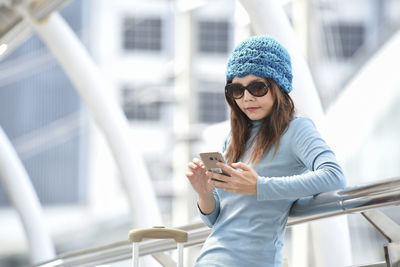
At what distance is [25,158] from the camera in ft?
123

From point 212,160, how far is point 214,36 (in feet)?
82.5

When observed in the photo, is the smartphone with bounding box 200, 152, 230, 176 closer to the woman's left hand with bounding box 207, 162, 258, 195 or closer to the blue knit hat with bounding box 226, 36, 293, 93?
the woman's left hand with bounding box 207, 162, 258, 195

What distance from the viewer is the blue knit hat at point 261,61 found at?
2.15 m

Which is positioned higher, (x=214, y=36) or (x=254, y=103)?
(x=214, y=36)

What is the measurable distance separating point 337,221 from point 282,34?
0.91m

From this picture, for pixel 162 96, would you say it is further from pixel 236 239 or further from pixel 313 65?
pixel 236 239

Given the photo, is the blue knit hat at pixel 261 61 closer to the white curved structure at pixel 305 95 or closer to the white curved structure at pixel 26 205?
the white curved structure at pixel 305 95

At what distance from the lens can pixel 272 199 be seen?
201 cm

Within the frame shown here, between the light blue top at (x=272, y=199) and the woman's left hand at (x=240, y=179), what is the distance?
0.02 m

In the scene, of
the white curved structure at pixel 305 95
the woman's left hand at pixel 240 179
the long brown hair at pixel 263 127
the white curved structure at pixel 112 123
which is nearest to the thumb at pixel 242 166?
the woman's left hand at pixel 240 179

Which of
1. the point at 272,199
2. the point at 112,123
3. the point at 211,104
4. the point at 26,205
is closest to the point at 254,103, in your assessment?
the point at 272,199

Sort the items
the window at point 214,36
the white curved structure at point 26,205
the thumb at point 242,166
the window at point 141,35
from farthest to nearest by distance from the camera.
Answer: the window at point 141,35
the window at point 214,36
the white curved structure at point 26,205
the thumb at point 242,166

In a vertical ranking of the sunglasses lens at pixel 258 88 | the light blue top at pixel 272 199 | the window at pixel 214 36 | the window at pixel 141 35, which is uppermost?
the window at pixel 141 35

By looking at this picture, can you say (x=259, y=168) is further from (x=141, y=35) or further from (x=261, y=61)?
(x=141, y=35)
